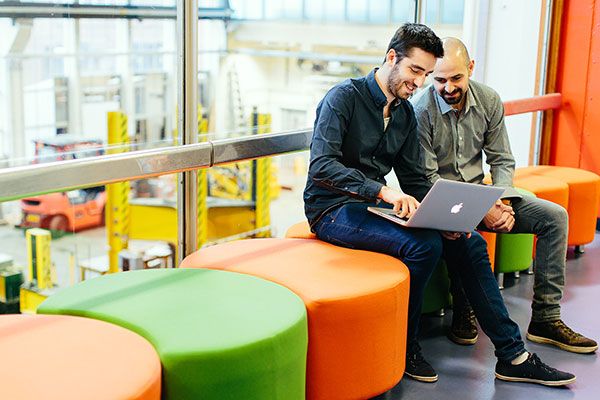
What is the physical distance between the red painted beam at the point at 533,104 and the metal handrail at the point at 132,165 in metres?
2.15

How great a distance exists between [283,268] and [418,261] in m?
0.52

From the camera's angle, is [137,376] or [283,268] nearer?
[137,376]

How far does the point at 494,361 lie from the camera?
3.45 metres

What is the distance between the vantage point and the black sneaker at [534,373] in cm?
321

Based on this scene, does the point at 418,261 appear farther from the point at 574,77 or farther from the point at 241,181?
the point at 241,181

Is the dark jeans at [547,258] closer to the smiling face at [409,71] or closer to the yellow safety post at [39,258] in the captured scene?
the smiling face at [409,71]

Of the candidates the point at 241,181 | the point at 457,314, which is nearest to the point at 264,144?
the point at 457,314

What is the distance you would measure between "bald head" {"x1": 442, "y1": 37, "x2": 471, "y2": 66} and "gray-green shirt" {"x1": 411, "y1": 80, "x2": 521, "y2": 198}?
0.69ft

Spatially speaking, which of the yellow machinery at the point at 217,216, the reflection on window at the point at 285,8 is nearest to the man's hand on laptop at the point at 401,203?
the yellow machinery at the point at 217,216

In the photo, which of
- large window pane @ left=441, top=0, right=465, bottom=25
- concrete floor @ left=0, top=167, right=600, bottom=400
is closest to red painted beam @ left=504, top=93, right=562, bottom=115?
concrete floor @ left=0, top=167, right=600, bottom=400

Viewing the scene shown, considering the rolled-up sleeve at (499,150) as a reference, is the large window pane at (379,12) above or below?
above

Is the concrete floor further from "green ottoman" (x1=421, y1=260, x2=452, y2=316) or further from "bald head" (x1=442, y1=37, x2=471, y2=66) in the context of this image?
"bald head" (x1=442, y1=37, x2=471, y2=66)

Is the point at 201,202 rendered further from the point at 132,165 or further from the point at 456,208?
the point at 456,208

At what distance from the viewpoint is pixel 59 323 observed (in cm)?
234
